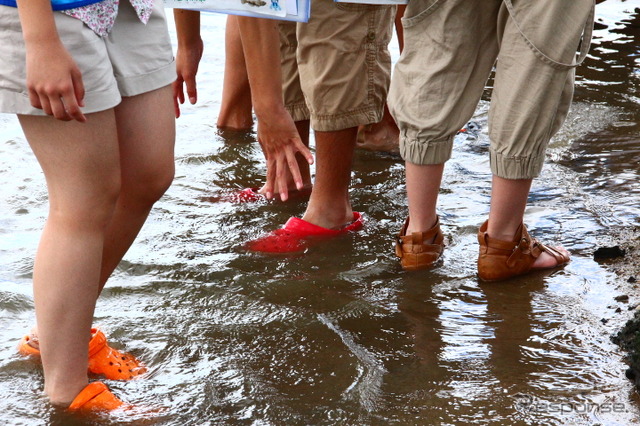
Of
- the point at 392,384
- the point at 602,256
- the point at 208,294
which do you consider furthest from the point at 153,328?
the point at 602,256

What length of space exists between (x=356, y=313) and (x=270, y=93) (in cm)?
79

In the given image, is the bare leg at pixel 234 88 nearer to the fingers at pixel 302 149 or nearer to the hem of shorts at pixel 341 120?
the hem of shorts at pixel 341 120

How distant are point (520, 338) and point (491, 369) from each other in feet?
0.71

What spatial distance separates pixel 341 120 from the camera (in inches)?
129

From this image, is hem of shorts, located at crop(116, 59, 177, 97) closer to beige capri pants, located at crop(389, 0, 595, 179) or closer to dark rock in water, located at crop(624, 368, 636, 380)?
beige capri pants, located at crop(389, 0, 595, 179)

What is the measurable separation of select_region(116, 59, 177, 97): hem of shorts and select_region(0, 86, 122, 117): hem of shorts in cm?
8

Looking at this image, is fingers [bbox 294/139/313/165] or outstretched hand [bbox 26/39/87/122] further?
fingers [bbox 294/139/313/165]

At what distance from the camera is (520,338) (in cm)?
254

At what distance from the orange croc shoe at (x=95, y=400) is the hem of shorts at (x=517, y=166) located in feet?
4.62

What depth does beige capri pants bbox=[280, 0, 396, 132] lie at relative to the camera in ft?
10.6

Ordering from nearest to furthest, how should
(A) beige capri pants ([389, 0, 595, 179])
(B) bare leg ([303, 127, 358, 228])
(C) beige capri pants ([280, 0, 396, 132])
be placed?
(A) beige capri pants ([389, 0, 595, 179]) → (C) beige capri pants ([280, 0, 396, 132]) → (B) bare leg ([303, 127, 358, 228])

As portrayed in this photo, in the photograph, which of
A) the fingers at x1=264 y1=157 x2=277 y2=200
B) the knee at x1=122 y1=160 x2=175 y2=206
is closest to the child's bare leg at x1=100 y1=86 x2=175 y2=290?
the knee at x1=122 y1=160 x2=175 y2=206

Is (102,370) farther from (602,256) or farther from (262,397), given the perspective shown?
(602,256)

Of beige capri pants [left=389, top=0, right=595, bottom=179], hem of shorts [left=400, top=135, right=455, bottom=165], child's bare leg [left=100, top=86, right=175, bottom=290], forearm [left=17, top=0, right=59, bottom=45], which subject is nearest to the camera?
forearm [left=17, top=0, right=59, bottom=45]
